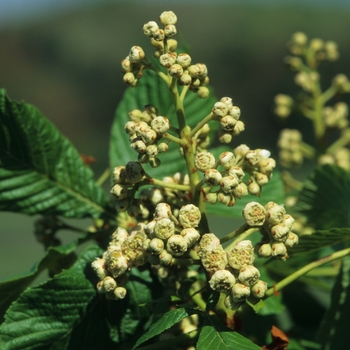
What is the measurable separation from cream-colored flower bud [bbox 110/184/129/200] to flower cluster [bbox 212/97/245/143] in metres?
0.27

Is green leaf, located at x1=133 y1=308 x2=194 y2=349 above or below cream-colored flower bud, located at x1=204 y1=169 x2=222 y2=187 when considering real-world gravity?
below

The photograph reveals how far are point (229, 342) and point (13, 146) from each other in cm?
92

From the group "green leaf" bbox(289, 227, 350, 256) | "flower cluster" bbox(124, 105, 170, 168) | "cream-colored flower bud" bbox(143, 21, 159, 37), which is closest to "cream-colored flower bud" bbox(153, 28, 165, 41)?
"cream-colored flower bud" bbox(143, 21, 159, 37)

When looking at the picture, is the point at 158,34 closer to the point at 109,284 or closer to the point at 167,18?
the point at 167,18

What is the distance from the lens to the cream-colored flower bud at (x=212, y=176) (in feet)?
4.82

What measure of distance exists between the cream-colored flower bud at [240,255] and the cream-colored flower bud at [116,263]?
0.25 metres

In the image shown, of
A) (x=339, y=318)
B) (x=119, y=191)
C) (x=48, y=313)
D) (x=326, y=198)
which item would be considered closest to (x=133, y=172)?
(x=119, y=191)

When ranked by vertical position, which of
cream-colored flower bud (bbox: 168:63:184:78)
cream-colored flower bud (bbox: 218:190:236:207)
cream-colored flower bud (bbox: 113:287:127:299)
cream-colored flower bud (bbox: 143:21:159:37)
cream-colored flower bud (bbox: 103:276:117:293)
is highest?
cream-colored flower bud (bbox: 143:21:159:37)

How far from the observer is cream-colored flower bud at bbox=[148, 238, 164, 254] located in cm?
143

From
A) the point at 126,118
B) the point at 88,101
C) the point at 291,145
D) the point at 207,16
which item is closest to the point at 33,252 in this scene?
the point at 291,145

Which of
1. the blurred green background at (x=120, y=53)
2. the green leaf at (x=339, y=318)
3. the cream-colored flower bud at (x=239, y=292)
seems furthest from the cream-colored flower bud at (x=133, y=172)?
the blurred green background at (x=120, y=53)

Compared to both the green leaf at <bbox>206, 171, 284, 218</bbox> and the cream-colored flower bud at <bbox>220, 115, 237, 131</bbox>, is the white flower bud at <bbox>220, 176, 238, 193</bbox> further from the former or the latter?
the green leaf at <bbox>206, 171, 284, 218</bbox>

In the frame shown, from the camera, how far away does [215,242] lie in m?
1.44

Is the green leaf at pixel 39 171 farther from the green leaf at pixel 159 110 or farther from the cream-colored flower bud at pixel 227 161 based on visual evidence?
the cream-colored flower bud at pixel 227 161
